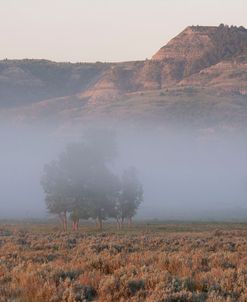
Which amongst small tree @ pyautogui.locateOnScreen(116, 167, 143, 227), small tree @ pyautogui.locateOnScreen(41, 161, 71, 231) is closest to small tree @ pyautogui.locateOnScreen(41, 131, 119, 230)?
small tree @ pyautogui.locateOnScreen(41, 161, 71, 231)

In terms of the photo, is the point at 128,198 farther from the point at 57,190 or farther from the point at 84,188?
the point at 57,190

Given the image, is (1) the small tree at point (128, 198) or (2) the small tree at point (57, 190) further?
(1) the small tree at point (128, 198)

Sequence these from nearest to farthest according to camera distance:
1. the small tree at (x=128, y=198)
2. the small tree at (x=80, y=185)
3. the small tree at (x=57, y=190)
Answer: the small tree at (x=80, y=185)
the small tree at (x=57, y=190)
the small tree at (x=128, y=198)

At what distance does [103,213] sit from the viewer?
244ft

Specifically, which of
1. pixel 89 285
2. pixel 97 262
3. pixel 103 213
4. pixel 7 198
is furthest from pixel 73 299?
pixel 7 198

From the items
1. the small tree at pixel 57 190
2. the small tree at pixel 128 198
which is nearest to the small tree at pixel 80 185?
the small tree at pixel 57 190

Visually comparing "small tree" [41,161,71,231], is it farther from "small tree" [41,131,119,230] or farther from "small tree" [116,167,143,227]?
"small tree" [116,167,143,227]

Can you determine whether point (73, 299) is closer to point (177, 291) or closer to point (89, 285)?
point (89, 285)

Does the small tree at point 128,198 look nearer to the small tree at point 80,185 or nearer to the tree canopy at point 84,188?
the tree canopy at point 84,188

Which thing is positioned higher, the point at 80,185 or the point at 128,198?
the point at 80,185

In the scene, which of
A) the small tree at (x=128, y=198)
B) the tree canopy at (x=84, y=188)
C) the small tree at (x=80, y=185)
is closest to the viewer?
the small tree at (x=80, y=185)

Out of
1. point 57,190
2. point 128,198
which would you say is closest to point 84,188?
point 57,190

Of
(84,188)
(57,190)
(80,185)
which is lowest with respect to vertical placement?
(57,190)

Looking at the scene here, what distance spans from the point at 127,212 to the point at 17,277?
65.6m
